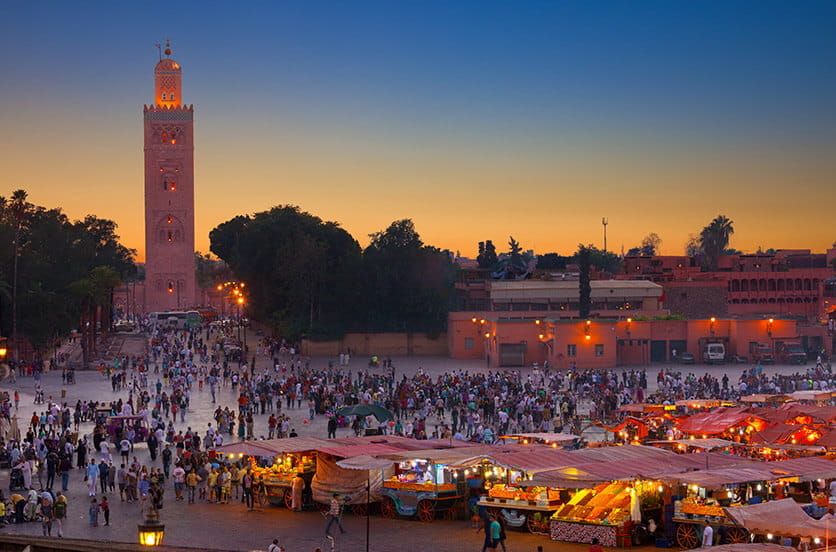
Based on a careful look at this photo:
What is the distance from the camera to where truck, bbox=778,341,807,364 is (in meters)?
53.7

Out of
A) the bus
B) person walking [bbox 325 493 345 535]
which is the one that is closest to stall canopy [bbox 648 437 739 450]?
person walking [bbox 325 493 345 535]

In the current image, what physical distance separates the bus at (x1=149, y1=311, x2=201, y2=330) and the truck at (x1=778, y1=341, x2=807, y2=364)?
3995 cm

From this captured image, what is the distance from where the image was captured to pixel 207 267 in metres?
164

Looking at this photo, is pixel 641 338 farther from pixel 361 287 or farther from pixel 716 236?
pixel 716 236

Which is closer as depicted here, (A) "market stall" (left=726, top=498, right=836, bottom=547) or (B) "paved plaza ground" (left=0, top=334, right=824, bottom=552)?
(A) "market stall" (left=726, top=498, right=836, bottom=547)

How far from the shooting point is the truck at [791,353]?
176 feet

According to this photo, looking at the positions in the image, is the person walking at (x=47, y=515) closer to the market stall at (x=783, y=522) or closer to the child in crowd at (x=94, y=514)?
the child in crowd at (x=94, y=514)

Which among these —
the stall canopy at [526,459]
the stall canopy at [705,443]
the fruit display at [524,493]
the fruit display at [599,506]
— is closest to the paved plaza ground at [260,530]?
the fruit display at [599,506]

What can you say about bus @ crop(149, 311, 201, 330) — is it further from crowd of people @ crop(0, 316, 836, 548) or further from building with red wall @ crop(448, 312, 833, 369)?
building with red wall @ crop(448, 312, 833, 369)

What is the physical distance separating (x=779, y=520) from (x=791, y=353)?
41.2 metres

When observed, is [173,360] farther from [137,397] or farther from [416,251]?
[416,251]

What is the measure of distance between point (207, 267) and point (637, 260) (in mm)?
100779

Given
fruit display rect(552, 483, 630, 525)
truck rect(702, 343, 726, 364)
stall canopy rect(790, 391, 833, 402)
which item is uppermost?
truck rect(702, 343, 726, 364)

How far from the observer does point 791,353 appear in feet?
177
